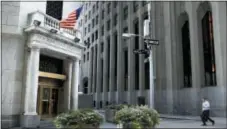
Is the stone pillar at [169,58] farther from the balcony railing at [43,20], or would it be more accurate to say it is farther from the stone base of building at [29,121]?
the stone base of building at [29,121]

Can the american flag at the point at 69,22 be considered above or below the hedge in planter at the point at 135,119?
above

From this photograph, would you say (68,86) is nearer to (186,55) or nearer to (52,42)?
(52,42)

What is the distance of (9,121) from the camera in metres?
14.9

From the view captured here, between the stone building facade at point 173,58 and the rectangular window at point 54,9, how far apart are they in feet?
50.9

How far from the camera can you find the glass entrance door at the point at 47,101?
60.6 feet

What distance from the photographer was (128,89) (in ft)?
139

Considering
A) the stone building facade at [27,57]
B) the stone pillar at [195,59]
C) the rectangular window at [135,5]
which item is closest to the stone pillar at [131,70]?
the rectangular window at [135,5]

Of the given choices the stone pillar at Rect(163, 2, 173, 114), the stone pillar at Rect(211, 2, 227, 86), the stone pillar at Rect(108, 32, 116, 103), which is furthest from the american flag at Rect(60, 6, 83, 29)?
the stone pillar at Rect(108, 32, 116, 103)

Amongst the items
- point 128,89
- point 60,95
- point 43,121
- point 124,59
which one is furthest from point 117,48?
point 43,121

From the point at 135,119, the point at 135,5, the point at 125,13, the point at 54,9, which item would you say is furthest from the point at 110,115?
the point at 125,13

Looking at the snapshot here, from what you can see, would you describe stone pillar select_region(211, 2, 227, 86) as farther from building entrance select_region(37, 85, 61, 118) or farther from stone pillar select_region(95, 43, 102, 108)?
stone pillar select_region(95, 43, 102, 108)

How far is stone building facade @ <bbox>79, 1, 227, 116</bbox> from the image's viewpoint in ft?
84.1

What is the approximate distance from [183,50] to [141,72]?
9.04 m

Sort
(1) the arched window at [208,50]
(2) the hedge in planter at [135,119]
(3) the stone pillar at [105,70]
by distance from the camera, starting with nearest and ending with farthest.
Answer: (2) the hedge in planter at [135,119] < (1) the arched window at [208,50] < (3) the stone pillar at [105,70]
